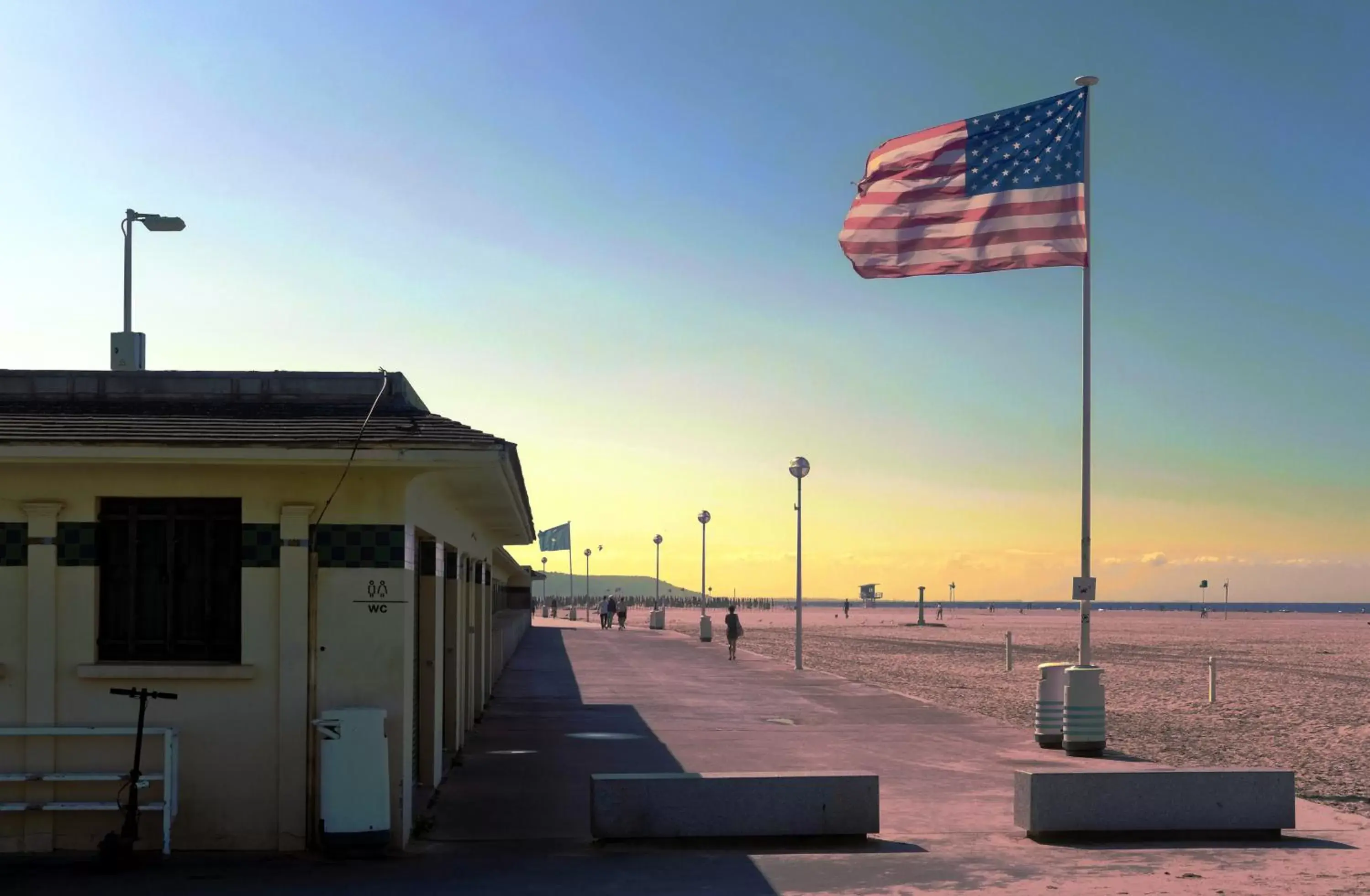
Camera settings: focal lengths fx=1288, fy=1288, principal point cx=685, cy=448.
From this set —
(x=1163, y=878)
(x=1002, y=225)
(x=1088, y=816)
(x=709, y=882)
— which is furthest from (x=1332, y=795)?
(x=709, y=882)

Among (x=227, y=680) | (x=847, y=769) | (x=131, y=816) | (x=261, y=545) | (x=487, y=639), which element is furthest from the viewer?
(x=487, y=639)

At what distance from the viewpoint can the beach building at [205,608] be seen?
Answer: 390 inches

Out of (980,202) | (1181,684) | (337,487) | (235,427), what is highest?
(980,202)

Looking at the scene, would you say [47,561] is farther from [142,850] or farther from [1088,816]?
[1088,816]

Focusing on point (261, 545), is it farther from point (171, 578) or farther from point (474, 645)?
point (474, 645)

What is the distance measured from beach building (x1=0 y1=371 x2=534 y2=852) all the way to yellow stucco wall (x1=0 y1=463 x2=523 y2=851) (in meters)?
0.01

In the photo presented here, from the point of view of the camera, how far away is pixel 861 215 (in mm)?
15961

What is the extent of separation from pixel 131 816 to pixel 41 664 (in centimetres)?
151

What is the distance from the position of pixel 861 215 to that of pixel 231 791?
994 centimetres

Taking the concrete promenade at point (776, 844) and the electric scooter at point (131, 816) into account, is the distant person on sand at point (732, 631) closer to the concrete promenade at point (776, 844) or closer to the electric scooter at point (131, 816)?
the concrete promenade at point (776, 844)

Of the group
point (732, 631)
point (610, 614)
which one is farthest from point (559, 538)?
point (732, 631)

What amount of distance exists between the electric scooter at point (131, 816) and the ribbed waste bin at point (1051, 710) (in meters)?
11.4

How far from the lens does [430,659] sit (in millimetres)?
13641

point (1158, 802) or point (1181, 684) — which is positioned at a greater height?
point (1158, 802)
